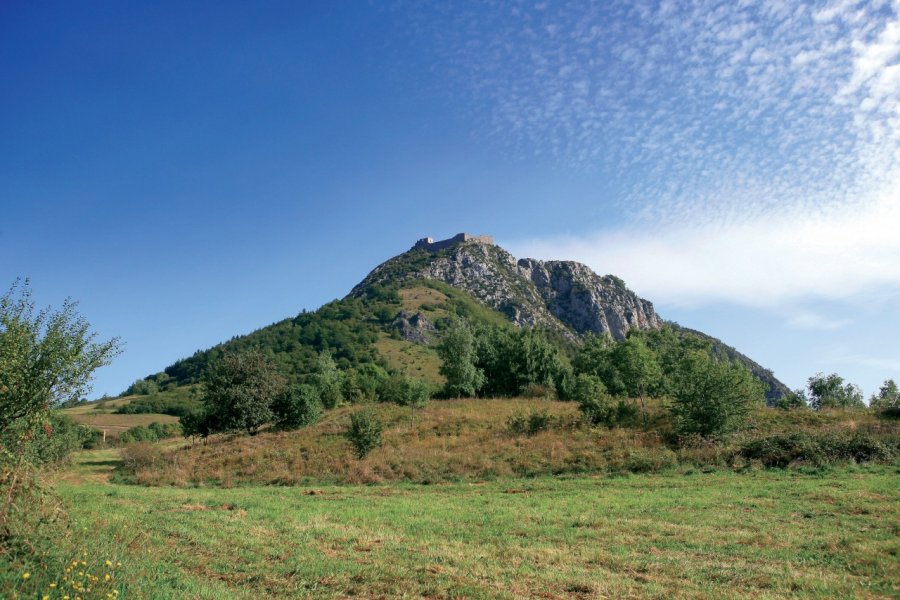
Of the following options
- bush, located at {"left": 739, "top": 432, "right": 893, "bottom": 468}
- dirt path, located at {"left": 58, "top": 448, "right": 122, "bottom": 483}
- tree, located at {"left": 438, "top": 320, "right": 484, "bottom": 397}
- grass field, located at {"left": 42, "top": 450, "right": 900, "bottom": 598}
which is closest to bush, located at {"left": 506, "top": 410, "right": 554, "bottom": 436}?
bush, located at {"left": 739, "top": 432, "right": 893, "bottom": 468}

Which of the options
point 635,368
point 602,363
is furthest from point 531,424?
point 602,363

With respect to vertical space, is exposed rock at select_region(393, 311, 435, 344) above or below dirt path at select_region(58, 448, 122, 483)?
above

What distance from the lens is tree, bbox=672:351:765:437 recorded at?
31.4 meters

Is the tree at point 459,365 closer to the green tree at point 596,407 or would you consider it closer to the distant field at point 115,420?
the green tree at point 596,407

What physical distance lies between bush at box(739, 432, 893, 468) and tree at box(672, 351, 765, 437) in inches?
133

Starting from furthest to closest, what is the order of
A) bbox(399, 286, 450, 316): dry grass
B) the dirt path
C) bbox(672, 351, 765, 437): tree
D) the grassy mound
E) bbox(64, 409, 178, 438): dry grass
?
bbox(399, 286, 450, 316): dry grass → bbox(64, 409, 178, 438): dry grass → the dirt path → bbox(672, 351, 765, 437): tree → the grassy mound

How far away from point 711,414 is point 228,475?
32.6 metres

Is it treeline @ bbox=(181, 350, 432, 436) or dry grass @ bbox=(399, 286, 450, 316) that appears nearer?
treeline @ bbox=(181, 350, 432, 436)

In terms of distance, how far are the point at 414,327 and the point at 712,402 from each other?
139m

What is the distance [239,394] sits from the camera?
167 ft

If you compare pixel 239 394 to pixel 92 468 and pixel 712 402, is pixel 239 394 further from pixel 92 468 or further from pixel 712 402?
pixel 712 402

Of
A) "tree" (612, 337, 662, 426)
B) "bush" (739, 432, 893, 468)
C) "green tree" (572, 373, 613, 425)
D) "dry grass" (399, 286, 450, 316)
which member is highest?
"dry grass" (399, 286, 450, 316)

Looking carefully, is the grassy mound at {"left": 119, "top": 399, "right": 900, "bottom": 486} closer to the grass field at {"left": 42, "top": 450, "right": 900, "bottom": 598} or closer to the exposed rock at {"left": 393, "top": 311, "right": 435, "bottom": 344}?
the grass field at {"left": 42, "top": 450, "right": 900, "bottom": 598}

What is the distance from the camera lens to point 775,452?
27.1 meters
